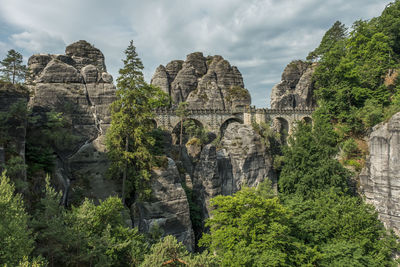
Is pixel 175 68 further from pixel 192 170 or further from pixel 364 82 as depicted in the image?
pixel 364 82

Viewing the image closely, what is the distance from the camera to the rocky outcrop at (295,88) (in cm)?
4906

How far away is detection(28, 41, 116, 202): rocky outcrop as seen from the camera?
19375 mm

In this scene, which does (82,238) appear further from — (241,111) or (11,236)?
(241,111)

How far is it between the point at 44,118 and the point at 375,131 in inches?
1367

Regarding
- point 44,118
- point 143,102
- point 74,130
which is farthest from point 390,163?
point 44,118

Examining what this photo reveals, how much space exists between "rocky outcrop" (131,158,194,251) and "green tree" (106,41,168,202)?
114 centimetres

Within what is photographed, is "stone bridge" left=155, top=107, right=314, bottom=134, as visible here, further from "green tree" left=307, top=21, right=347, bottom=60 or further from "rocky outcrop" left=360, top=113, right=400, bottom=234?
"green tree" left=307, top=21, right=347, bottom=60

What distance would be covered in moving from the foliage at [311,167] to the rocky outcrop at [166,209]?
44.3ft

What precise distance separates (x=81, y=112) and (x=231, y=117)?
24.8 m

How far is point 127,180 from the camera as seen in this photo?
63.4 feet

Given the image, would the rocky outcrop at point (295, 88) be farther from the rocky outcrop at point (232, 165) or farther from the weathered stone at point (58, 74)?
the weathered stone at point (58, 74)

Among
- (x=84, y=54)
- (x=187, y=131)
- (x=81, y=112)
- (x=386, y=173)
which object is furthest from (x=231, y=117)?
(x=84, y=54)

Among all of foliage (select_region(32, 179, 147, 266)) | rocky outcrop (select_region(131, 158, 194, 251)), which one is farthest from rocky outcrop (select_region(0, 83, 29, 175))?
rocky outcrop (select_region(131, 158, 194, 251))

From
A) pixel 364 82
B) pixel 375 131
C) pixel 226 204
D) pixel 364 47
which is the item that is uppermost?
pixel 364 47
